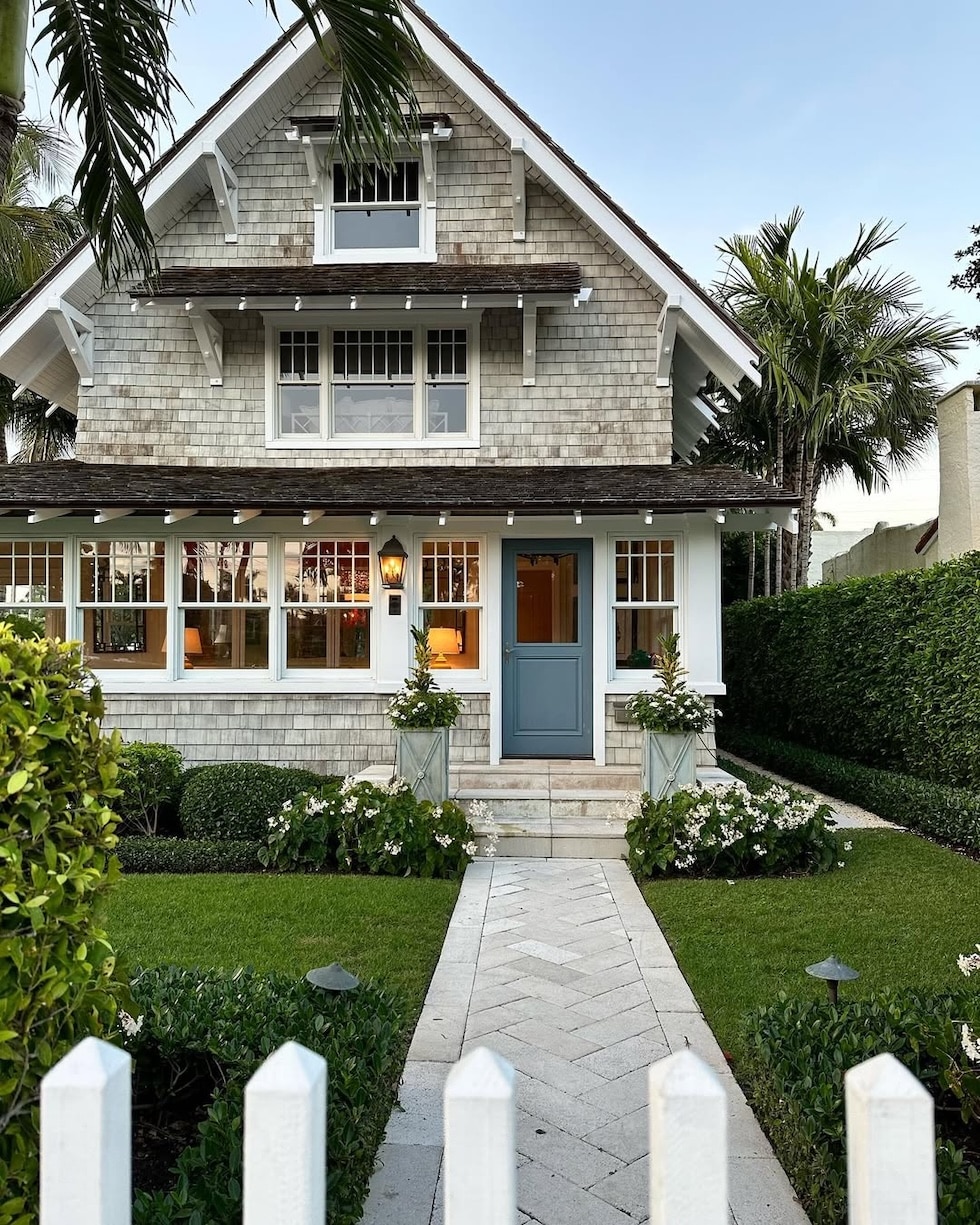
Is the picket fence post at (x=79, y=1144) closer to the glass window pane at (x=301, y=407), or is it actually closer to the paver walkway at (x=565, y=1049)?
the paver walkway at (x=565, y=1049)

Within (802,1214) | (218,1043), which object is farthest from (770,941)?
(218,1043)

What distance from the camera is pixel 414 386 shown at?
1063 centimetres

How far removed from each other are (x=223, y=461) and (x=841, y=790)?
854 cm

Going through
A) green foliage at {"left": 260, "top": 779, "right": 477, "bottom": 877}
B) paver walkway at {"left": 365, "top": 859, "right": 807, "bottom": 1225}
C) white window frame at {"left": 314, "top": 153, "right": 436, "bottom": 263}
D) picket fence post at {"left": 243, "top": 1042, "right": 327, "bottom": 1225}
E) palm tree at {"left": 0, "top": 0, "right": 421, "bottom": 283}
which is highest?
white window frame at {"left": 314, "top": 153, "right": 436, "bottom": 263}

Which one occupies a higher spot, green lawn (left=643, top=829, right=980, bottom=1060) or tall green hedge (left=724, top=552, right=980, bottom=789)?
tall green hedge (left=724, top=552, right=980, bottom=789)

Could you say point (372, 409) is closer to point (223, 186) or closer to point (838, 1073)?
point (223, 186)

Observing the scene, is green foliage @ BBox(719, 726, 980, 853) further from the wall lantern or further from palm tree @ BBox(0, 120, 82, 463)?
palm tree @ BBox(0, 120, 82, 463)

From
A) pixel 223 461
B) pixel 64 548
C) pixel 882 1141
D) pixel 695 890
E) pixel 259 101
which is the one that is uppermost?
pixel 259 101

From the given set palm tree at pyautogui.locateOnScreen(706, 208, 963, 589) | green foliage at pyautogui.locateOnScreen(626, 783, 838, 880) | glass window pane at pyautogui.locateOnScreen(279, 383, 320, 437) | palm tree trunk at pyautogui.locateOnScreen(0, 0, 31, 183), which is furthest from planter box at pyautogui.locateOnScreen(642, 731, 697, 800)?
palm tree at pyautogui.locateOnScreen(706, 208, 963, 589)

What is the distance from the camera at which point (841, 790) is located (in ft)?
33.3

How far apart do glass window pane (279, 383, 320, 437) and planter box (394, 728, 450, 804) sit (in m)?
4.65

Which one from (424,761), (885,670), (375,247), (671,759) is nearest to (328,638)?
(424,761)

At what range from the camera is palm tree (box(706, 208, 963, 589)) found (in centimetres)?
1633

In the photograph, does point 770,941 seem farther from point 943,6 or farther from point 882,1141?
point 943,6
